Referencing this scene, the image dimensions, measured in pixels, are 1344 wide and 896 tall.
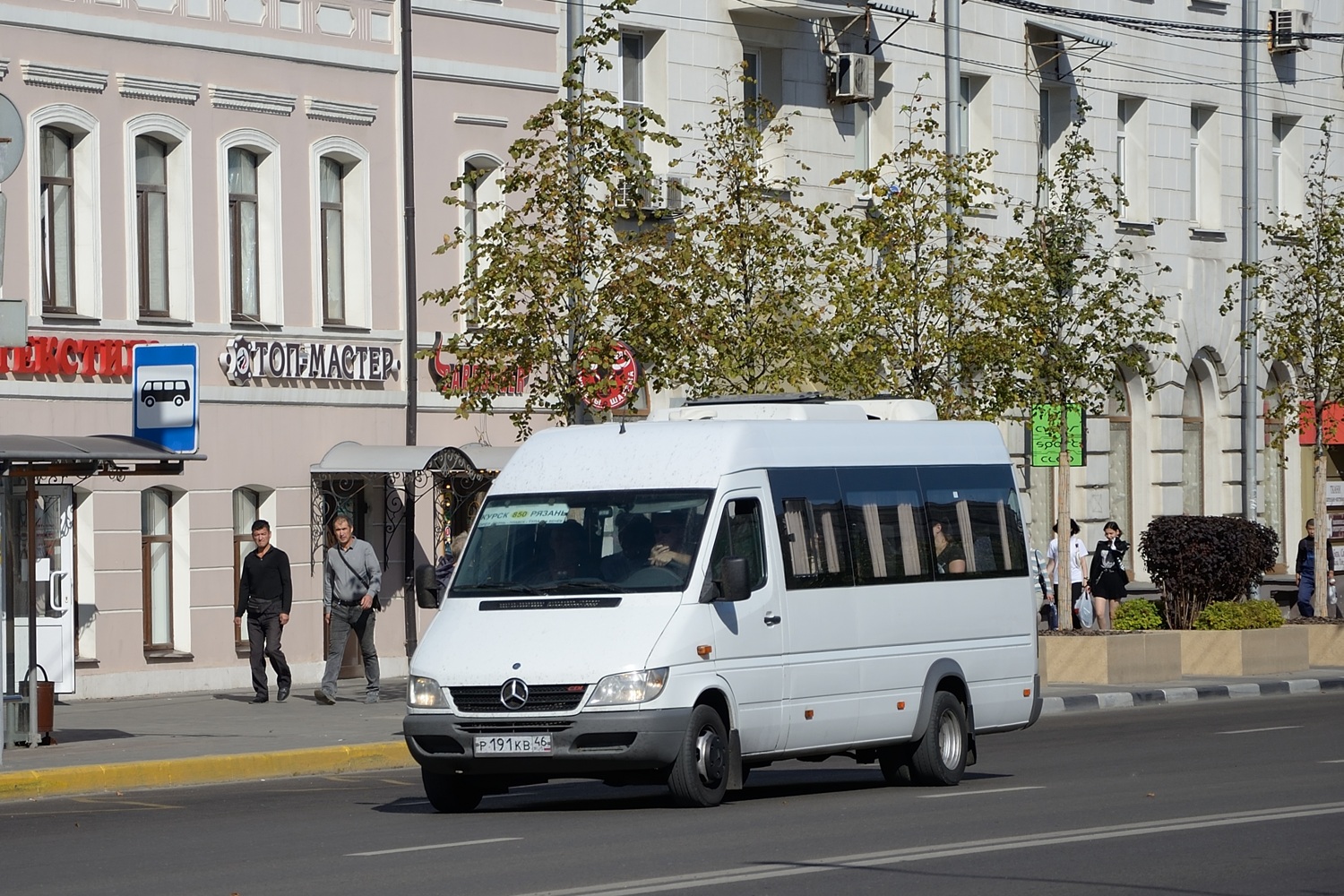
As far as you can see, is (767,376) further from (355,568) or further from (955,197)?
(355,568)

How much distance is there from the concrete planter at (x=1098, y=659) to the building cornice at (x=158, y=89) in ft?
36.7

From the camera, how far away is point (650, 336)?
24.5 m

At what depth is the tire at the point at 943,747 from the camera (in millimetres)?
16766

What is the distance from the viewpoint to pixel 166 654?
26703 millimetres

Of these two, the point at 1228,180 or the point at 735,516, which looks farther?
the point at 1228,180

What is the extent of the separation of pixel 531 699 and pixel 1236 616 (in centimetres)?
1765

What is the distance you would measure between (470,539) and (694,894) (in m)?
5.27

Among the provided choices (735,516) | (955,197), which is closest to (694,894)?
(735,516)

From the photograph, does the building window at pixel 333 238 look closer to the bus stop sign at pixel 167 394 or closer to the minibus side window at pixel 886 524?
the bus stop sign at pixel 167 394

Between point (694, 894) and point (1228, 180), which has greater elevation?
point (1228, 180)

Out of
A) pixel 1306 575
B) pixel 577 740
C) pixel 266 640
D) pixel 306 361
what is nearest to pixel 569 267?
pixel 266 640

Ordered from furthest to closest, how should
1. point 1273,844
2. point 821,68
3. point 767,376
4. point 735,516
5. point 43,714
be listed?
point 821,68
point 767,376
point 43,714
point 735,516
point 1273,844

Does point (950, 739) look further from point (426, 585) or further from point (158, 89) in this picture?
point (158, 89)

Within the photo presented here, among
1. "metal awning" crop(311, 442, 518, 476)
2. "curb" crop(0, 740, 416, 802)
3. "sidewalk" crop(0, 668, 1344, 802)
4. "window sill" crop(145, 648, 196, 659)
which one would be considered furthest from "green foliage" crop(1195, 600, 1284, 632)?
"curb" crop(0, 740, 416, 802)
